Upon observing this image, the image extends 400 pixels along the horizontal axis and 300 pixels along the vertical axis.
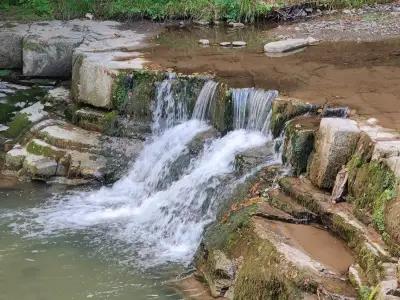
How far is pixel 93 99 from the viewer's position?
32.0 feet

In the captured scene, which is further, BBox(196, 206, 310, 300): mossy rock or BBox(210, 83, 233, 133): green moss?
BBox(210, 83, 233, 133): green moss

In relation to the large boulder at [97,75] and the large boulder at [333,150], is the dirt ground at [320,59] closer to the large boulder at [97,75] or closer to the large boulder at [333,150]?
the large boulder at [97,75]

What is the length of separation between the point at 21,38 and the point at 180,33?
297cm

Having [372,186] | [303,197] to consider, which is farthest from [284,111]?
[372,186]

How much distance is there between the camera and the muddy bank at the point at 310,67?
8.27m

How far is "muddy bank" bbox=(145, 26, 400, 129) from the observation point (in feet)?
27.1

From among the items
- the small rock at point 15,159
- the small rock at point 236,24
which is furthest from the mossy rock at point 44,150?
the small rock at point 236,24

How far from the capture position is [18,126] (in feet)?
33.1

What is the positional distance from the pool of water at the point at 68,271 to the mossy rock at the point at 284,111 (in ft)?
7.51

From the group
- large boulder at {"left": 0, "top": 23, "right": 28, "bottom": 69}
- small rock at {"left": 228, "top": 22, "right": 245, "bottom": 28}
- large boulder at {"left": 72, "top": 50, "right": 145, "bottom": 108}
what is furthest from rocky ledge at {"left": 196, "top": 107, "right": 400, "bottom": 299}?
large boulder at {"left": 0, "top": 23, "right": 28, "bottom": 69}

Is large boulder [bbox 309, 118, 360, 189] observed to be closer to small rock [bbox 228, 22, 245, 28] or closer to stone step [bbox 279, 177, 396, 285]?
stone step [bbox 279, 177, 396, 285]

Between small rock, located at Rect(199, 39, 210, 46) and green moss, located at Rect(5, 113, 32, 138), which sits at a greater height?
small rock, located at Rect(199, 39, 210, 46)

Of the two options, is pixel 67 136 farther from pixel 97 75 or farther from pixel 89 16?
pixel 89 16

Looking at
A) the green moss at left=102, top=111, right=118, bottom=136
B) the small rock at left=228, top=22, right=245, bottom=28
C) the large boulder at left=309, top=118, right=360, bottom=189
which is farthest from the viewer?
the small rock at left=228, top=22, right=245, bottom=28
